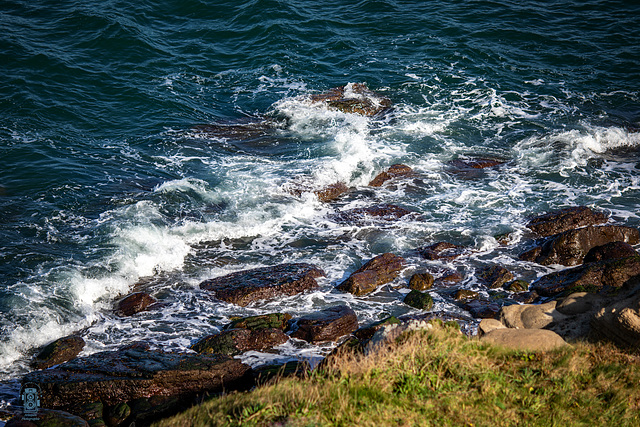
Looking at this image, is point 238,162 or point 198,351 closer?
point 198,351

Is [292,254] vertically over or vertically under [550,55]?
under

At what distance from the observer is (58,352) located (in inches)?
400

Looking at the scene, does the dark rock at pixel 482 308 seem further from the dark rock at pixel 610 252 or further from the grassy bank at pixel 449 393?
the grassy bank at pixel 449 393

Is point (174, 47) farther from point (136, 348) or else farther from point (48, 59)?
point (136, 348)

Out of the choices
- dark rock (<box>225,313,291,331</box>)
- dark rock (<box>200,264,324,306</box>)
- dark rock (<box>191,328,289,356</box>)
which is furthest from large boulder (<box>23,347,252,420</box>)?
dark rock (<box>200,264,324,306</box>)

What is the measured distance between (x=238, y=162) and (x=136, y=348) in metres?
10.3

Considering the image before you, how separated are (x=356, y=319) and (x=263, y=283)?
2.60 metres

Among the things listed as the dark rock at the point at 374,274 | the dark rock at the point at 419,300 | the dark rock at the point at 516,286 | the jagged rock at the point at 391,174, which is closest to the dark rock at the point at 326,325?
the dark rock at the point at 374,274

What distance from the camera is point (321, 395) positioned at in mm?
6230

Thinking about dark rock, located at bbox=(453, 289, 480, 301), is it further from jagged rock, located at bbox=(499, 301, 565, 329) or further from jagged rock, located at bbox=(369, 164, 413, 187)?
jagged rock, located at bbox=(369, 164, 413, 187)

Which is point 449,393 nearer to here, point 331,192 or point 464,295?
point 464,295

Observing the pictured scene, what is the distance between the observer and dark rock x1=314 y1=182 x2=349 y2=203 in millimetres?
17234

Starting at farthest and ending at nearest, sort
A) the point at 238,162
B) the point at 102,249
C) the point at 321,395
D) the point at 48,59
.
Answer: the point at 48,59, the point at 238,162, the point at 102,249, the point at 321,395

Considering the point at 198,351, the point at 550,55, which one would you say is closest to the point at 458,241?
the point at 198,351
